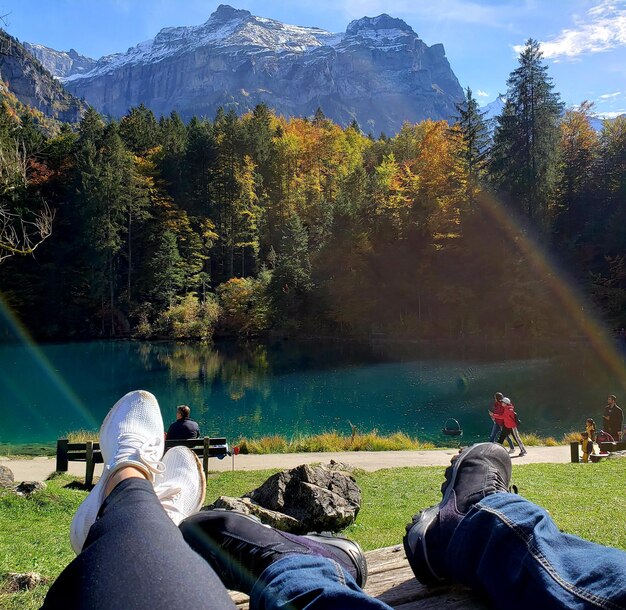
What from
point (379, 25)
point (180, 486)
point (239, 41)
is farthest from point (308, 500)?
point (379, 25)

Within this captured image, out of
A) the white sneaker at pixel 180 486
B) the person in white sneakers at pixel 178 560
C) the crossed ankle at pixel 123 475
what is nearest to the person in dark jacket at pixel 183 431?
the white sneaker at pixel 180 486

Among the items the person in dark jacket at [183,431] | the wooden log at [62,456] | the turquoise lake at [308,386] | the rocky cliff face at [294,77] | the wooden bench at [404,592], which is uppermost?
the rocky cliff face at [294,77]

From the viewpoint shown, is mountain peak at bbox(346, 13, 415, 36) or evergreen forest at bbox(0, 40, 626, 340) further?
mountain peak at bbox(346, 13, 415, 36)

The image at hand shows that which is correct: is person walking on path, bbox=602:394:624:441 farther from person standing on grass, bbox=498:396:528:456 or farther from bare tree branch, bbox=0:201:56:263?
bare tree branch, bbox=0:201:56:263

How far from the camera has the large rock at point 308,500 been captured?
4.74 metres

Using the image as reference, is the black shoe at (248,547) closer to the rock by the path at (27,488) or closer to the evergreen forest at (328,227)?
the rock by the path at (27,488)

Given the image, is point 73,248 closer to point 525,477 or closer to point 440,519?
point 525,477

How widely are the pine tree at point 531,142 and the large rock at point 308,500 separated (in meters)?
29.3

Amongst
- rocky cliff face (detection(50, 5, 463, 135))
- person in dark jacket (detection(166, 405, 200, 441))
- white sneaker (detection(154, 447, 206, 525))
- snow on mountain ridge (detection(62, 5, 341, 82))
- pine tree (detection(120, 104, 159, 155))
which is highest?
snow on mountain ridge (detection(62, 5, 341, 82))

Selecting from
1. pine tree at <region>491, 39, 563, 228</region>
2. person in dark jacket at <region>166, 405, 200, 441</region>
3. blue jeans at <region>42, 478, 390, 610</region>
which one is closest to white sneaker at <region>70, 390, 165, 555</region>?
blue jeans at <region>42, 478, 390, 610</region>

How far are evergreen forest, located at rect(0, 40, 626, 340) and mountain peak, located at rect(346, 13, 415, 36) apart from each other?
552 feet

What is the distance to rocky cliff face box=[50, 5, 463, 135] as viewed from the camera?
515 feet

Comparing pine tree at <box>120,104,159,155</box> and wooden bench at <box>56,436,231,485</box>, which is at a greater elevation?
pine tree at <box>120,104,159,155</box>

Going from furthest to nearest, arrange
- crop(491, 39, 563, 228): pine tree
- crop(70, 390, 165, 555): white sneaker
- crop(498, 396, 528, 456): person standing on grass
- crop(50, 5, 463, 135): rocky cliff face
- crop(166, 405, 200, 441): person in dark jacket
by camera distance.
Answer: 1. crop(50, 5, 463, 135): rocky cliff face
2. crop(491, 39, 563, 228): pine tree
3. crop(498, 396, 528, 456): person standing on grass
4. crop(166, 405, 200, 441): person in dark jacket
5. crop(70, 390, 165, 555): white sneaker
